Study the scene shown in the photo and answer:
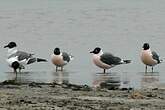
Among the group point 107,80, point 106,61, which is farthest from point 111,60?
point 107,80

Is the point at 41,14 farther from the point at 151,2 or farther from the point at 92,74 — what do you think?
the point at 92,74

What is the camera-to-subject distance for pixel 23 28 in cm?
2934

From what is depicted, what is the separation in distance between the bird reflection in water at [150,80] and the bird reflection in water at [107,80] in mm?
576

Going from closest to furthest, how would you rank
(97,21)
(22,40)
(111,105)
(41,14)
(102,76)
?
1. (111,105)
2. (102,76)
3. (22,40)
4. (97,21)
5. (41,14)

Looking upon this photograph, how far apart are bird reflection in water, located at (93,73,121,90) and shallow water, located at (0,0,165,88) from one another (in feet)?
0.30

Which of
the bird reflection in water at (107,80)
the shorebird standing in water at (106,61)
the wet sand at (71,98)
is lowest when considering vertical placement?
the wet sand at (71,98)

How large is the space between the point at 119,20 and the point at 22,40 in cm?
874

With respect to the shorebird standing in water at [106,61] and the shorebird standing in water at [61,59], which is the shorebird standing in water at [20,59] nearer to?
the shorebird standing in water at [61,59]

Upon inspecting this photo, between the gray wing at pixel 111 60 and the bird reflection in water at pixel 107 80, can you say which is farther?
the gray wing at pixel 111 60

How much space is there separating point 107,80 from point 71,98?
5977 mm

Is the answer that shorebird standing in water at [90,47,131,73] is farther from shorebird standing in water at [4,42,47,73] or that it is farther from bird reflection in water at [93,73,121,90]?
shorebird standing in water at [4,42,47,73]

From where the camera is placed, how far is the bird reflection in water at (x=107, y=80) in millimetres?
14938

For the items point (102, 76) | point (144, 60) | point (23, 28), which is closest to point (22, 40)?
point (23, 28)

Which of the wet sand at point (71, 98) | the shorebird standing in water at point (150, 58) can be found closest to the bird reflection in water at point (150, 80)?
the shorebird standing in water at point (150, 58)
